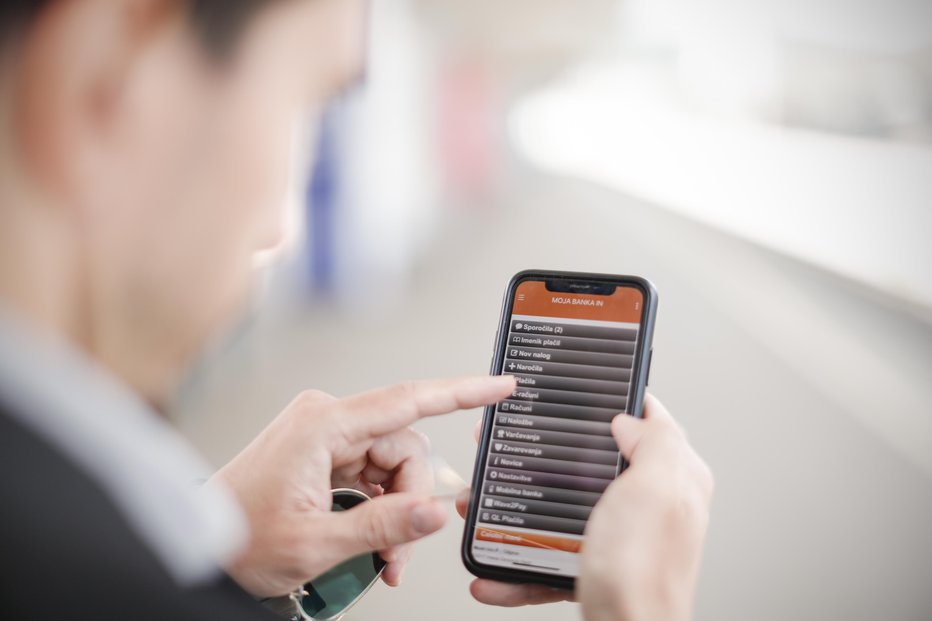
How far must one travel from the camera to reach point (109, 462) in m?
0.25

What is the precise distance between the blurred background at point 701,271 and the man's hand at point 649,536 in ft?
0.95

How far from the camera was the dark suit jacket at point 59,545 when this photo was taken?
0.80 feet

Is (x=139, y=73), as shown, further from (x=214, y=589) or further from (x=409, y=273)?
(x=409, y=273)

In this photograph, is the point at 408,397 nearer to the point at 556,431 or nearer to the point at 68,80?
the point at 556,431

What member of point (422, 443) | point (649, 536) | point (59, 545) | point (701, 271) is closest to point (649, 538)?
point (649, 536)

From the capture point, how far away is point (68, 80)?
0.26m

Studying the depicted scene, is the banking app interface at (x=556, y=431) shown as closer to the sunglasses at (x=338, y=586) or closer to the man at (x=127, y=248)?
the sunglasses at (x=338, y=586)

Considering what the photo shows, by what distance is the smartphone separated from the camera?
642 mm

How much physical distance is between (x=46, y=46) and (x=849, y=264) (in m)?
3.47

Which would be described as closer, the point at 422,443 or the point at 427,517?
the point at 427,517

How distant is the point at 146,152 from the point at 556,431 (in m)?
0.45

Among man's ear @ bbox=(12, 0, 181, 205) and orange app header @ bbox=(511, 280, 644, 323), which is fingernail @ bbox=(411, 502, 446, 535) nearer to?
orange app header @ bbox=(511, 280, 644, 323)

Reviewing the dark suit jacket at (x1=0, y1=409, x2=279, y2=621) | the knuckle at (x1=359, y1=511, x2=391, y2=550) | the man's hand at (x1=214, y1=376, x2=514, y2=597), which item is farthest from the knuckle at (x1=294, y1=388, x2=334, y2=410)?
the dark suit jacket at (x1=0, y1=409, x2=279, y2=621)

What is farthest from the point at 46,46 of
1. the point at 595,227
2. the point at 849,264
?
the point at 595,227
